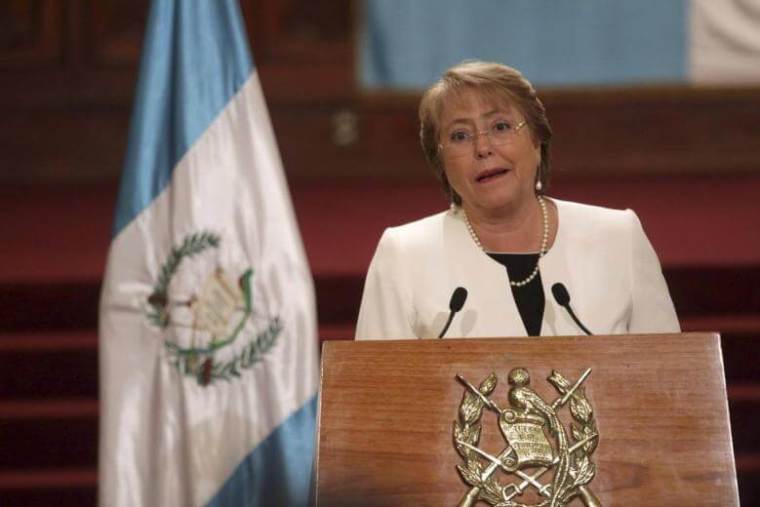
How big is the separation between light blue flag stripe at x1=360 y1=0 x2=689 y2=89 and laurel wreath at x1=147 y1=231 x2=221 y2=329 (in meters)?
1.49

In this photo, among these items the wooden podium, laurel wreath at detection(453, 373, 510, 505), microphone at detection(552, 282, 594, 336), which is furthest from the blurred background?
laurel wreath at detection(453, 373, 510, 505)

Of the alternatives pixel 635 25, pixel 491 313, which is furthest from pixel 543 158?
pixel 635 25

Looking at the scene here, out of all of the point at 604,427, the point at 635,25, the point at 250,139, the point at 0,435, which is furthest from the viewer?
the point at 635,25

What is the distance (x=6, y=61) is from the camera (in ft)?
16.8

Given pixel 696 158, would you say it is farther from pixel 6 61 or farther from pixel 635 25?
pixel 6 61

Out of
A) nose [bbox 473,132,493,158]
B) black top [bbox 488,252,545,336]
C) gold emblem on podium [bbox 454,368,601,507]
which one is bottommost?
gold emblem on podium [bbox 454,368,601,507]

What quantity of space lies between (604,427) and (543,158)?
0.89 m

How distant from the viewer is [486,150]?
7.72 ft

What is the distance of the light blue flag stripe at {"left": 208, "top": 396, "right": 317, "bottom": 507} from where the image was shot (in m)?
2.87

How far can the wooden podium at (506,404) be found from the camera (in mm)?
1722

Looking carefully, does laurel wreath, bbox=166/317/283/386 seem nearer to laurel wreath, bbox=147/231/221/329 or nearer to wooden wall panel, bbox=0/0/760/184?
laurel wreath, bbox=147/231/221/329

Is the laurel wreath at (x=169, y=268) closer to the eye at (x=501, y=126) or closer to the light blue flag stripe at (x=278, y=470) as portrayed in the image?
the light blue flag stripe at (x=278, y=470)

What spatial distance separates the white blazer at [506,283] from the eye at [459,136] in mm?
173

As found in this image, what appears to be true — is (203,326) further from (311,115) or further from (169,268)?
(311,115)
